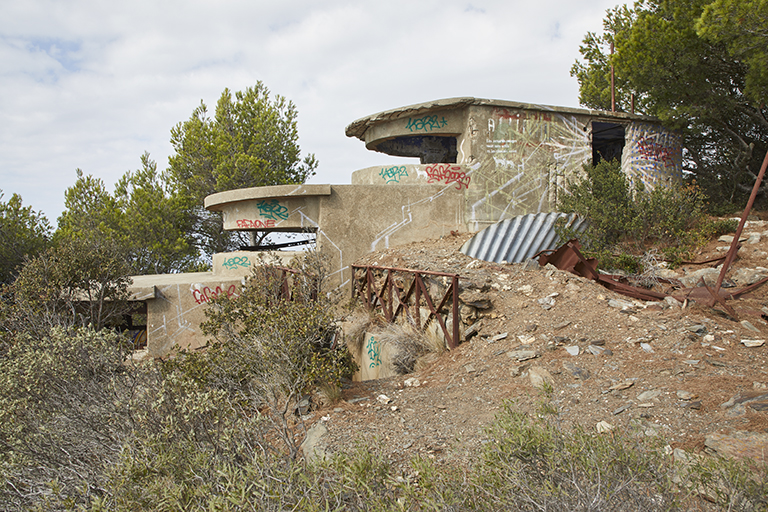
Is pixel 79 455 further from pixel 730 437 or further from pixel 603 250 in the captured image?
pixel 603 250

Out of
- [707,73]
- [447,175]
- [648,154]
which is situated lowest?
[447,175]

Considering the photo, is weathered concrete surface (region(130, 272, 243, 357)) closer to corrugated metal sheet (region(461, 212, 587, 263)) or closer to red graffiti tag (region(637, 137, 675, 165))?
corrugated metal sheet (region(461, 212, 587, 263))

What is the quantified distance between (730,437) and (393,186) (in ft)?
26.0

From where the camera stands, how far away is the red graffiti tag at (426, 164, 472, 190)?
10273 millimetres

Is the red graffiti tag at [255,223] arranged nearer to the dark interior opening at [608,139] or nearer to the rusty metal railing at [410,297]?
the rusty metal railing at [410,297]

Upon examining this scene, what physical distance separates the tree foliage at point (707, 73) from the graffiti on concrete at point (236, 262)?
404 inches

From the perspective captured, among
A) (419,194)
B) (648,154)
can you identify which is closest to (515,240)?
(419,194)

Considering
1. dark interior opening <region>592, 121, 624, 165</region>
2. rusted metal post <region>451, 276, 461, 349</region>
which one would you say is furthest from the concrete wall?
dark interior opening <region>592, 121, 624, 165</region>

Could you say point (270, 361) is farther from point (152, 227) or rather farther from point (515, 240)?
point (152, 227)

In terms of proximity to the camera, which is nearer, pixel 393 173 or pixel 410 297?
pixel 410 297

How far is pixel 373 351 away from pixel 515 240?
Answer: 3057mm

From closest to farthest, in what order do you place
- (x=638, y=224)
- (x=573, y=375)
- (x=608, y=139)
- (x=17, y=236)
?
(x=573, y=375) → (x=638, y=224) → (x=608, y=139) → (x=17, y=236)

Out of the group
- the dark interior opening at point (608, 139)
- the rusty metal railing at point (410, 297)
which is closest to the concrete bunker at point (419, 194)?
the dark interior opening at point (608, 139)

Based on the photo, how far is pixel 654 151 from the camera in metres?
11.5
